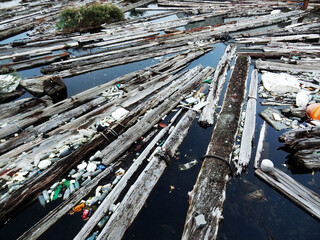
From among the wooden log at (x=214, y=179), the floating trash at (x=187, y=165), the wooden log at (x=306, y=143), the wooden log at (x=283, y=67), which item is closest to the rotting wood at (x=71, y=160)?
the floating trash at (x=187, y=165)

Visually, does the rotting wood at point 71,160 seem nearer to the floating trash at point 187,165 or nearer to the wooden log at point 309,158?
the floating trash at point 187,165

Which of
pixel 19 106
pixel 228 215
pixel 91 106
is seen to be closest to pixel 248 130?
pixel 228 215

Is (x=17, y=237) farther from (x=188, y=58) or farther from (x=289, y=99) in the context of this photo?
(x=188, y=58)

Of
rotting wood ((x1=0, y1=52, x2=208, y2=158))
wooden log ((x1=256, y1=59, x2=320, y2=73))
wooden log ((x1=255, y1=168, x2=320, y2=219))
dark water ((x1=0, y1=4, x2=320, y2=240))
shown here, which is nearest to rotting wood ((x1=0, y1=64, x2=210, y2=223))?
dark water ((x1=0, y1=4, x2=320, y2=240))

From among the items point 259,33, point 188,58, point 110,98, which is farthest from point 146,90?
Result: point 259,33

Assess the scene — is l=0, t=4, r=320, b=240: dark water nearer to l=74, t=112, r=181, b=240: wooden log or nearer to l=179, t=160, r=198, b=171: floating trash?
l=179, t=160, r=198, b=171: floating trash

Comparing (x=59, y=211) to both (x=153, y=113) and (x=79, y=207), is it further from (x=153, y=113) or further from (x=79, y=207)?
(x=153, y=113)
